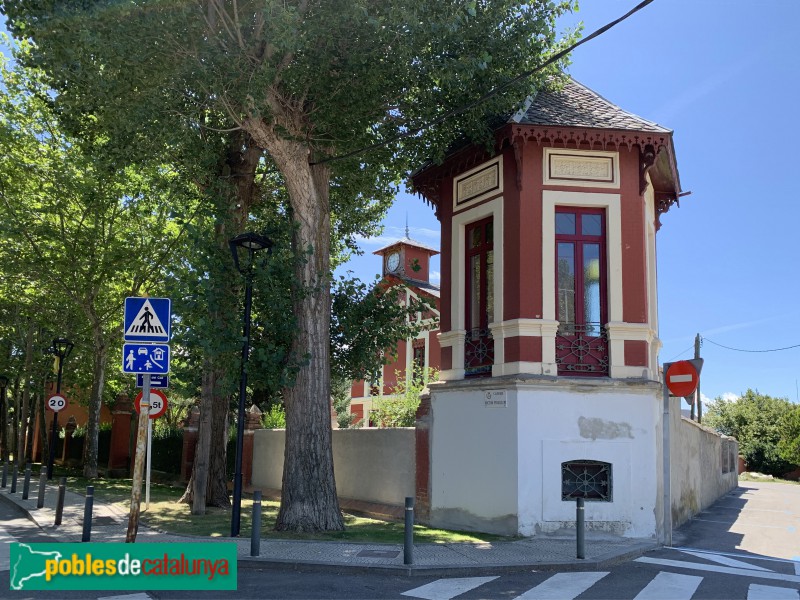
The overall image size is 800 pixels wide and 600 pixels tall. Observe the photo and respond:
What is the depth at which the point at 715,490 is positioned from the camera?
24.6 m

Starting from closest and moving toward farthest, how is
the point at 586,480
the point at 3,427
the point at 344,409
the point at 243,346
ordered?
the point at 243,346 < the point at 586,480 < the point at 3,427 < the point at 344,409

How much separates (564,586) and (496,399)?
15.0 feet

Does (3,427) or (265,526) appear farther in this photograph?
(3,427)

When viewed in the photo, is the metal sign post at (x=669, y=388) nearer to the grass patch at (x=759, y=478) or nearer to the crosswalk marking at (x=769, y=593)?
the crosswalk marking at (x=769, y=593)

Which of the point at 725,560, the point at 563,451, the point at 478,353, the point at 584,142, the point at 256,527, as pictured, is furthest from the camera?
the point at 478,353

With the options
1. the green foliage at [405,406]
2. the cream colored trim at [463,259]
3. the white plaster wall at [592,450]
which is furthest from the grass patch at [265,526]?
the green foliage at [405,406]

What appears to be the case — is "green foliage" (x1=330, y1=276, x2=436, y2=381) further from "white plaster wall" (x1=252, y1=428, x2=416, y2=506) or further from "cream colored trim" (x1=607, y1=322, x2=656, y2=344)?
"cream colored trim" (x1=607, y1=322, x2=656, y2=344)

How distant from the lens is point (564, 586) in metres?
8.55

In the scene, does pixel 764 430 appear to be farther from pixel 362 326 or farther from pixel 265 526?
pixel 265 526

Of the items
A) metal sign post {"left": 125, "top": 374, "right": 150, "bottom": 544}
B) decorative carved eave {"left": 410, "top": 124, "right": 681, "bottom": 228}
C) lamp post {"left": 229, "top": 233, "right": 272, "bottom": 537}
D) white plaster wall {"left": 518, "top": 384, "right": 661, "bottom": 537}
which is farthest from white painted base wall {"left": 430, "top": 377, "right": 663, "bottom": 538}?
metal sign post {"left": 125, "top": 374, "right": 150, "bottom": 544}

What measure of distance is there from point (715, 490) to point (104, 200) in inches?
903

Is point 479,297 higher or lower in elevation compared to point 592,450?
higher

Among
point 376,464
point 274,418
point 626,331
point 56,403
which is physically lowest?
point 376,464

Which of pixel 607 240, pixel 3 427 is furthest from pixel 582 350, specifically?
pixel 3 427
